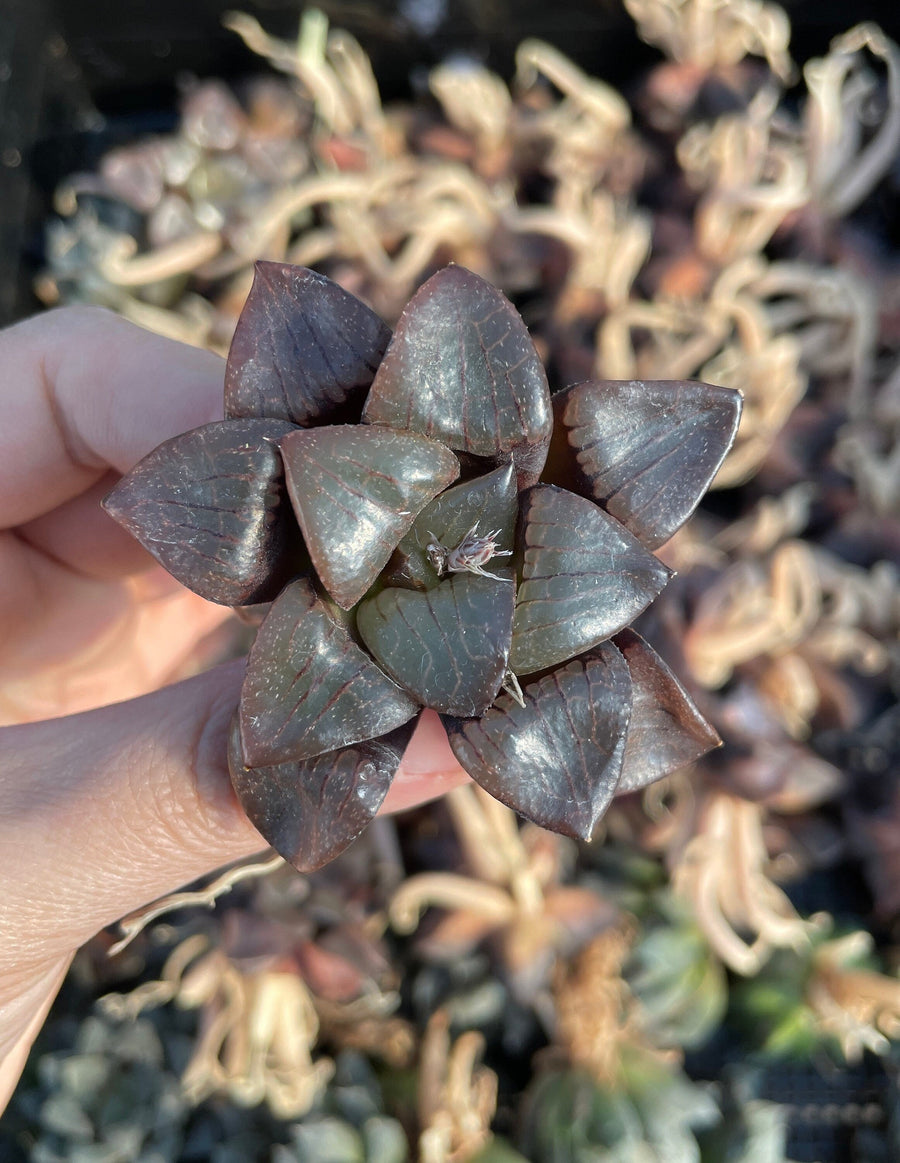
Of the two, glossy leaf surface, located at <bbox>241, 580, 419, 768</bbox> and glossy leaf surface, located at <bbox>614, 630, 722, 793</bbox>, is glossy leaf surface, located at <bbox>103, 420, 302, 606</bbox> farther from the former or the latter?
glossy leaf surface, located at <bbox>614, 630, 722, 793</bbox>

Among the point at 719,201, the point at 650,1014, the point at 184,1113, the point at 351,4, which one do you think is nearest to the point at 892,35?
the point at 719,201

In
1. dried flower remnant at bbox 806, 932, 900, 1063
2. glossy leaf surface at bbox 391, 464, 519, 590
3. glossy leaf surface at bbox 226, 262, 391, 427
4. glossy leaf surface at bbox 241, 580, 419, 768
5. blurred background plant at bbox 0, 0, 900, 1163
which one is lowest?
dried flower remnant at bbox 806, 932, 900, 1063

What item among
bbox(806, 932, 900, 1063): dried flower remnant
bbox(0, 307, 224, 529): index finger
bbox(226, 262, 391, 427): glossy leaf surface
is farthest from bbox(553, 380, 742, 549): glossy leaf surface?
bbox(806, 932, 900, 1063): dried flower remnant

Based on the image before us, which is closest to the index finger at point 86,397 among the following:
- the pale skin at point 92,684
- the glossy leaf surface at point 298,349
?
the pale skin at point 92,684

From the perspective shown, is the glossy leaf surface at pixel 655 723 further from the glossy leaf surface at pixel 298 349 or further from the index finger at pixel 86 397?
the index finger at pixel 86 397

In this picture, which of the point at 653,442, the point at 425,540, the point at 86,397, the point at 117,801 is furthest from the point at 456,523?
the point at 86,397

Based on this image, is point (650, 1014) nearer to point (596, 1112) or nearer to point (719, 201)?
point (596, 1112)
